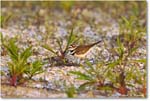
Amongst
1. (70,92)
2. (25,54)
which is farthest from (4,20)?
(70,92)

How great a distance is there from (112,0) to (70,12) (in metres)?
0.20

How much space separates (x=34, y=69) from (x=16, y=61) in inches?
2.7

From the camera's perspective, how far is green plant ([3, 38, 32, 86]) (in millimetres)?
1840

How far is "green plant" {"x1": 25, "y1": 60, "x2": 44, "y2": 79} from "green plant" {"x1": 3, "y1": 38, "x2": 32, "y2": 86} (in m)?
0.02

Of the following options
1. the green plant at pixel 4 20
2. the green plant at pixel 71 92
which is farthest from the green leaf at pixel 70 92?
the green plant at pixel 4 20

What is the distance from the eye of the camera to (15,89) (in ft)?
6.02

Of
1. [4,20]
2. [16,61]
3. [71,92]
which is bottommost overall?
[71,92]

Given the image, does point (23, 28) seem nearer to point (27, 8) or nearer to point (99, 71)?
point (27, 8)

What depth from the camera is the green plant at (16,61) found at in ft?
6.04

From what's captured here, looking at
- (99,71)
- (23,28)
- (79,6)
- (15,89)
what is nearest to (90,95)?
(99,71)

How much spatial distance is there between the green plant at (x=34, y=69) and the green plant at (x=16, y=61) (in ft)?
0.05

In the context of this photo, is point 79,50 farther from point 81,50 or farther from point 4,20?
point 4,20

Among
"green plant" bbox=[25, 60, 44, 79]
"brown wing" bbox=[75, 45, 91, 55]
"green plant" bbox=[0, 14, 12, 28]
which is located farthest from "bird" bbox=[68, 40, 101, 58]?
"green plant" bbox=[0, 14, 12, 28]

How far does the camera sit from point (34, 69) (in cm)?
186
